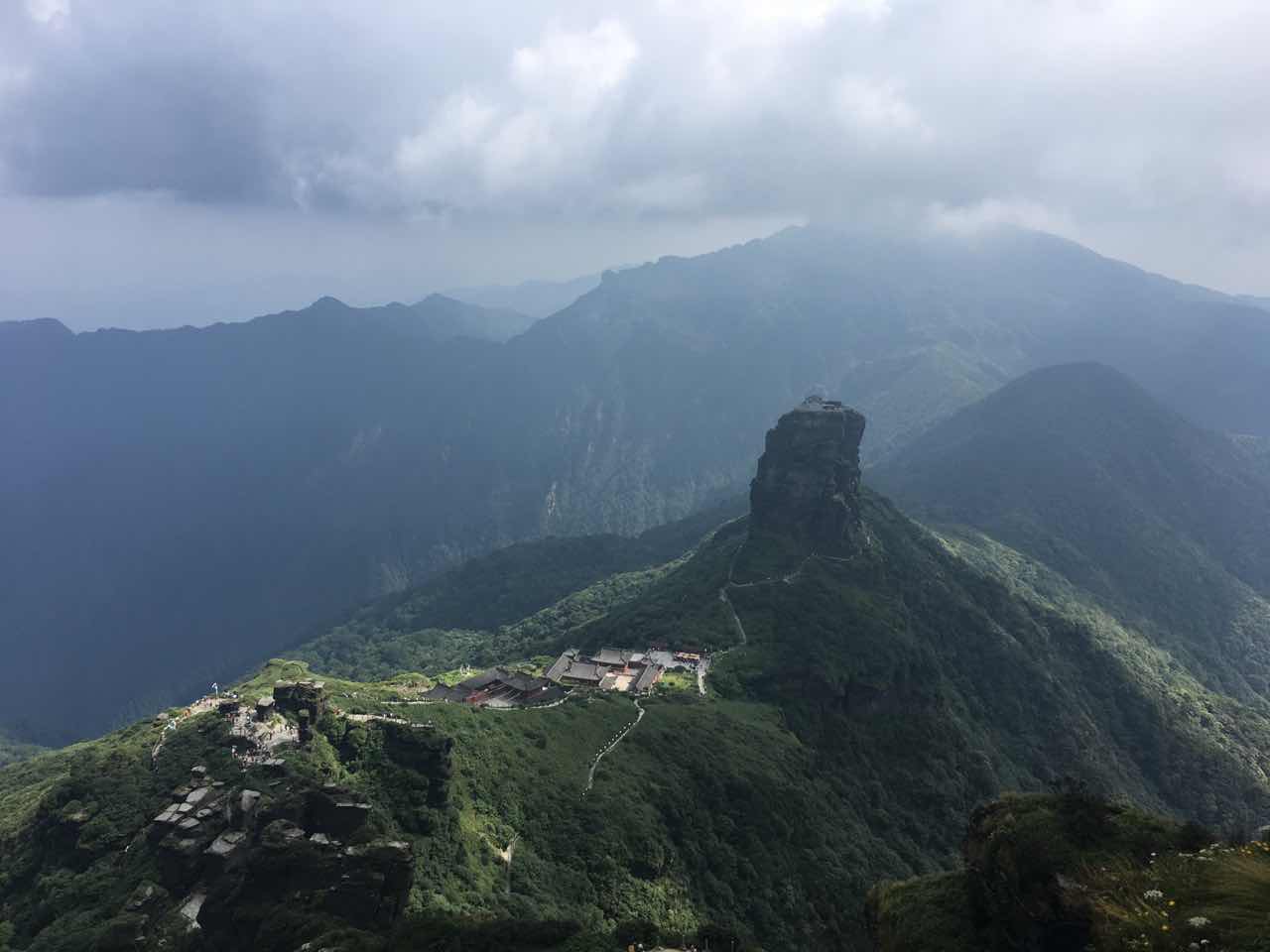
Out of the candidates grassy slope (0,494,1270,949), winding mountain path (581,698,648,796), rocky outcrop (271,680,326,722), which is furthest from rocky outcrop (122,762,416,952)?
winding mountain path (581,698,648,796)

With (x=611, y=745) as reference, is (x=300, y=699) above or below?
above

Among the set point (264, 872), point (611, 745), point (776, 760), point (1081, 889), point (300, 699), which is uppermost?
point (1081, 889)

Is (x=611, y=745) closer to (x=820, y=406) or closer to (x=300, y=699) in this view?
(x=300, y=699)

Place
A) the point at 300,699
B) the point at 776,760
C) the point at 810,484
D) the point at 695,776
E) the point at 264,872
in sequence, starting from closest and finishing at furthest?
1. the point at 264,872
2. the point at 300,699
3. the point at 695,776
4. the point at 776,760
5. the point at 810,484

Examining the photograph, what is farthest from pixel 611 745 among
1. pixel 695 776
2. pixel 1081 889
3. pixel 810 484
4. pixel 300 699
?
pixel 810 484

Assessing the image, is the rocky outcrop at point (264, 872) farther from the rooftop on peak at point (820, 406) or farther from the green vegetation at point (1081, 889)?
the rooftop on peak at point (820, 406)

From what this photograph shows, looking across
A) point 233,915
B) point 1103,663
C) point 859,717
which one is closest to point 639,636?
point 859,717

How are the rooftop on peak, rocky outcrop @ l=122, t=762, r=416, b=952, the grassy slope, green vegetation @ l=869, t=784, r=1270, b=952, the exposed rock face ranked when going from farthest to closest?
1. the rooftop on peak
2. the exposed rock face
3. the grassy slope
4. rocky outcrop @ l=122, t=762, r=416, b=952
5. green vegetation @ l=869, t=784, r=1270, b=952

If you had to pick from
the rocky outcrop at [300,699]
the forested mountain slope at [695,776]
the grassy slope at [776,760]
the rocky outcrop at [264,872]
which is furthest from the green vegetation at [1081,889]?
the rocky outcrop at [300,699]

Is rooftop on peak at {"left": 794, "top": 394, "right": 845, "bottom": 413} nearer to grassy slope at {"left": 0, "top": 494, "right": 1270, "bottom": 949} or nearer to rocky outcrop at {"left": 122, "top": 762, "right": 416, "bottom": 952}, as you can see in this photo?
grassy slope at {"left": 0, "top": 494, "right": 1270, "bottom": 949}

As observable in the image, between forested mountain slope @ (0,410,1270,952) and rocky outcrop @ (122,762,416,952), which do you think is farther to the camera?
forested mountain slope @ (0,410,1270,952)
